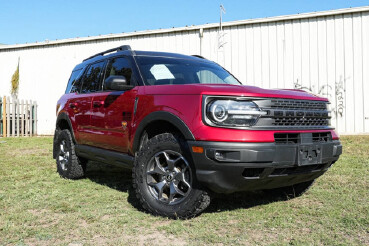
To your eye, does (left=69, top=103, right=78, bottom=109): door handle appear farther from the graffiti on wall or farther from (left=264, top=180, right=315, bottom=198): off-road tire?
the graffiti on wall

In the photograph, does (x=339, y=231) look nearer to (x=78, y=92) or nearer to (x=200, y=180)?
(x=200, y=180)

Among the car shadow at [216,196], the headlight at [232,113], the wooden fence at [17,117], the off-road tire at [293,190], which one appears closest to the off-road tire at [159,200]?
the car shadow at [216,196]

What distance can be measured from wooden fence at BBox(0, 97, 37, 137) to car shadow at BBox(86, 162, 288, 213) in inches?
405

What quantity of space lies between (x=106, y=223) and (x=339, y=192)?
2.82m

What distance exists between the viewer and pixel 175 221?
124 inches

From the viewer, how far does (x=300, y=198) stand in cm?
402

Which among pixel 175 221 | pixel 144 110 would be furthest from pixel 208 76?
pixel 175 221

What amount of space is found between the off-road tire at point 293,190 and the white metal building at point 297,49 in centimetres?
814

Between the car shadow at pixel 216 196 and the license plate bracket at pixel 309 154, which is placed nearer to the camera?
the license plate bracket at pixel 309 154

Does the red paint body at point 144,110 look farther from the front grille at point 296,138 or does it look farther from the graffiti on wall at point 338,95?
the graffiti on wall at point 338,95

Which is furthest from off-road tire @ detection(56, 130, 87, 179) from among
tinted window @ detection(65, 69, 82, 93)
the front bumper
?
the front bumper

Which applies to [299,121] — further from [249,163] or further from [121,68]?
[121,68]

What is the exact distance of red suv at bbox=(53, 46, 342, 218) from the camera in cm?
290

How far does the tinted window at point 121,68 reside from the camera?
4.05m
